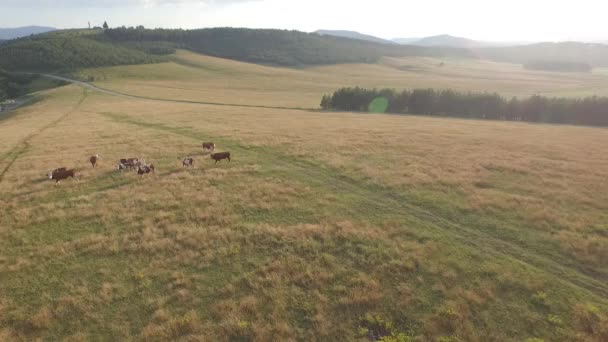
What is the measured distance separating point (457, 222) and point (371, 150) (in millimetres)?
16804

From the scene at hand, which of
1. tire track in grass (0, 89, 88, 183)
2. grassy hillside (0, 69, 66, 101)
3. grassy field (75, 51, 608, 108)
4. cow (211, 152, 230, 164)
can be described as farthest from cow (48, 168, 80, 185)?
grassy hillside (0, 69, 66, 101)

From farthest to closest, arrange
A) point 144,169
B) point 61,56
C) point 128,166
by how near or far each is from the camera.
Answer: point 61,56
point 128,166
point 144,169

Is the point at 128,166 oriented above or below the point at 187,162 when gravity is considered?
below

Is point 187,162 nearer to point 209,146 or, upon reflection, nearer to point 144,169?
point 144,169

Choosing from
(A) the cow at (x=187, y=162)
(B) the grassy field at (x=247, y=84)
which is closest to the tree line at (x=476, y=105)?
(B) the grassy field at (x=247, y=84)

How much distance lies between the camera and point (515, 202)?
2206 centimetres

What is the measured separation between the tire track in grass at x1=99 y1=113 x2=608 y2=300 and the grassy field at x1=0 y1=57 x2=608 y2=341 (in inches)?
4.3

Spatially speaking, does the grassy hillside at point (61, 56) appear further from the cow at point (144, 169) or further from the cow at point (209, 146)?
the cow at point (144, 169)

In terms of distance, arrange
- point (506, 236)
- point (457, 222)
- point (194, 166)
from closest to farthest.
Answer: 1. point (506, 236)
2. point (457, 222)
3. point (194, 166)

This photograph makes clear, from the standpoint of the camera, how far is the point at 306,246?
16.7 metres

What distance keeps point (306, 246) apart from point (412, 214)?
24.5 feet

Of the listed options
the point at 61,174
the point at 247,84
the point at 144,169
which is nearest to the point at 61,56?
the point at 247,84

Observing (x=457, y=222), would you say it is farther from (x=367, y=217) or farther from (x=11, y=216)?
(x=11, y=216)

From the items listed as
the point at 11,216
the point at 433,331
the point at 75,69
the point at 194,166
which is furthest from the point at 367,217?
the point at 75,69
